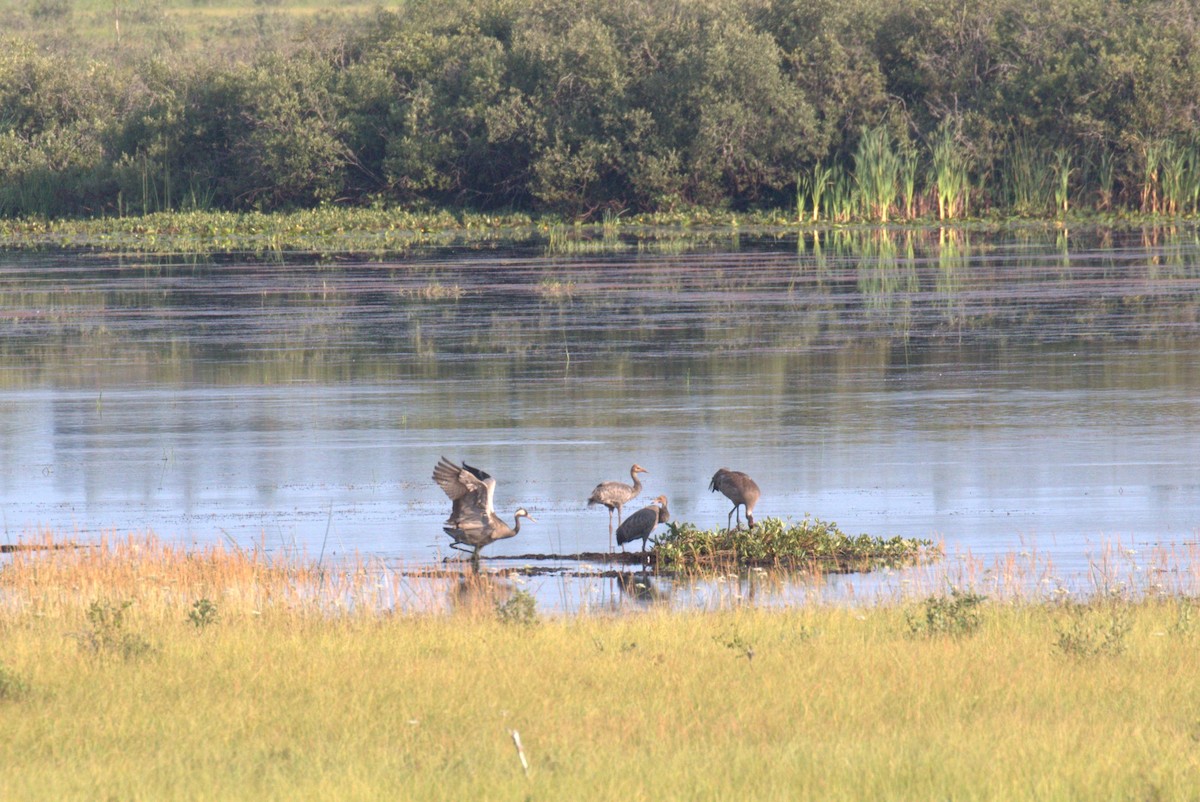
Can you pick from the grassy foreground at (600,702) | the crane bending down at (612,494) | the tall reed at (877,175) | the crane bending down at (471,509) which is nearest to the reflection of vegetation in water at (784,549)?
the crane bending down at (612,494)

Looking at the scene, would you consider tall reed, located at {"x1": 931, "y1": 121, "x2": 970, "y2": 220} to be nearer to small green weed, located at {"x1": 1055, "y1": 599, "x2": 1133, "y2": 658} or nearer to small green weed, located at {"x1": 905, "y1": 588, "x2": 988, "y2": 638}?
small green weed, located at {"x1": 1055, "y1": 599, "x2": 1133, "y2": 658}

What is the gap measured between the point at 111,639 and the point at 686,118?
4927 cm

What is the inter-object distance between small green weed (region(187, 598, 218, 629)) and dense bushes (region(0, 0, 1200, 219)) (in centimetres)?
4387

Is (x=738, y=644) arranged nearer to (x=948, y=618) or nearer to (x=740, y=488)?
(x=948, y=618)

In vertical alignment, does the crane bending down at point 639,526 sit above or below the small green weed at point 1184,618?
above

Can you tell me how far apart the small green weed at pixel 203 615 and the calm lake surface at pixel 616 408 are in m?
2.22

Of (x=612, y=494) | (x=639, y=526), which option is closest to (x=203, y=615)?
(x=639, y=526)

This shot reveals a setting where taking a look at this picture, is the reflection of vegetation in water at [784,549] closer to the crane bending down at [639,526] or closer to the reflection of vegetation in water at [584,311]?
the crane bending down at [639,526]

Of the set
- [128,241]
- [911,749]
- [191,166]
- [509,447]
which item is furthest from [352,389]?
[191,166]

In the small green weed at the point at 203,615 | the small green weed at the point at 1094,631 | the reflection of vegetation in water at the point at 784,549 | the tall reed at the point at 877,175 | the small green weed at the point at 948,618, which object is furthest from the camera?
the tall reed at the point at 877,175

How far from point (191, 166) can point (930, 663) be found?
56779 mm

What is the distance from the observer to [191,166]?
62.0 metres

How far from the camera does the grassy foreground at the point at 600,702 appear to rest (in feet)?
20.6

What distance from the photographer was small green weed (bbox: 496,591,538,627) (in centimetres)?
934
